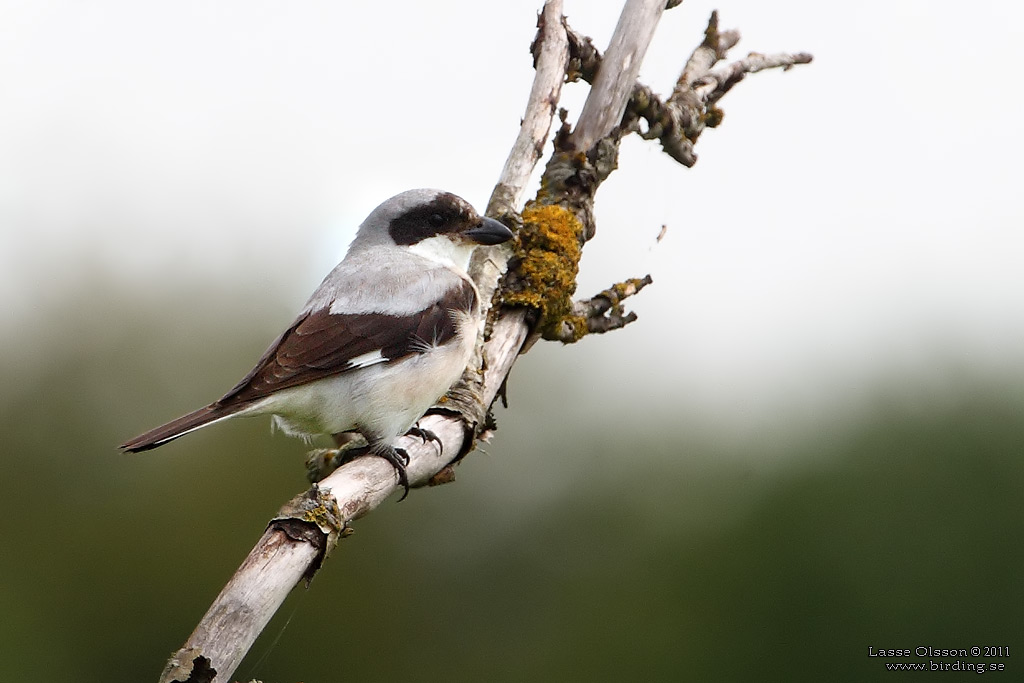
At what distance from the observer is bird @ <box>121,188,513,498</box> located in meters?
4.00

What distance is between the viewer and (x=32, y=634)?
20.1 ft

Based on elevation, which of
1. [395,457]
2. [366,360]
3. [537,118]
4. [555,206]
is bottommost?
[395,457]

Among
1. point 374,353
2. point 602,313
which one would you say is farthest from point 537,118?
point 374,353

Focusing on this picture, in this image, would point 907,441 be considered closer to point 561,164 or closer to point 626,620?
point 626,620

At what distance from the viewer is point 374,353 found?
4215mm

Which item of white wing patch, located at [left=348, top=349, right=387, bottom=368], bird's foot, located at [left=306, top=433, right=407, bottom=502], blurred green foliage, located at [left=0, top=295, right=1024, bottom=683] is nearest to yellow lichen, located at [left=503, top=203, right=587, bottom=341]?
white wing patch, located at [left=348, top=349, right=387, bottom=368]

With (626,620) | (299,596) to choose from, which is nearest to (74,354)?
(299,596)

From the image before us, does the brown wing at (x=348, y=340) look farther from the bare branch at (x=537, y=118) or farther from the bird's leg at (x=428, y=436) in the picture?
the bare branch at (x=537, y=118)

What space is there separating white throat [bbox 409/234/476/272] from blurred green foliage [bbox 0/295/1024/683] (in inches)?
96.4

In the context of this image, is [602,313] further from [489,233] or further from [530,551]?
[530,551]

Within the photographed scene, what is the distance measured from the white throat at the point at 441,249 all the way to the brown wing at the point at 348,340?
45 centimetres

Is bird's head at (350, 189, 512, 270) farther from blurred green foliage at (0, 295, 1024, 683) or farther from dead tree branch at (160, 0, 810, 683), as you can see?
blurred green foliage at (0, 295, 1024, 683)

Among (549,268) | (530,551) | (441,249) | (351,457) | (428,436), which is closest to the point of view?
(428,436)

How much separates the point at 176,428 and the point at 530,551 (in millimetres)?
4056
